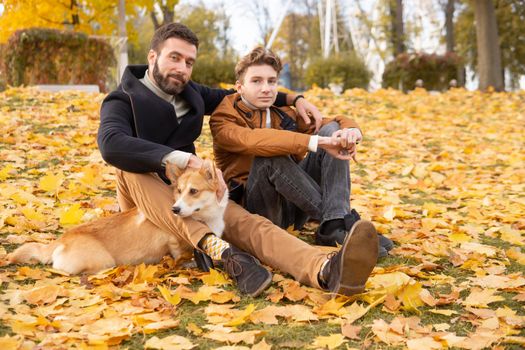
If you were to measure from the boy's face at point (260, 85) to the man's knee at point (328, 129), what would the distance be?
1.35 feet

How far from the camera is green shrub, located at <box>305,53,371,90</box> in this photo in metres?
18.7

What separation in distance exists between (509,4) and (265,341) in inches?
790

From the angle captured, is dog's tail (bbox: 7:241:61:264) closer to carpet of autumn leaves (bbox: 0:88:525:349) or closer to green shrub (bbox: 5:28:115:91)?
carpet of autumn leaves (bbox: 0:88:525:349)

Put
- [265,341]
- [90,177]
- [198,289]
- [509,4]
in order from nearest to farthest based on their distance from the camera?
1. [265,341]
2. [198,289]
3. [90,177]
4. [509,4]

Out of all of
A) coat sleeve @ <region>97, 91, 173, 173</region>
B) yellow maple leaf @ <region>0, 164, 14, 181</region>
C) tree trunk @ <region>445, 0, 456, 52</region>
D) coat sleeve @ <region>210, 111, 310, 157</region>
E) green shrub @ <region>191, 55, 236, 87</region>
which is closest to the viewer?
coat sleeve @ <region>97, 91, 173, 173</region>

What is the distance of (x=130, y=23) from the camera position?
19.8m

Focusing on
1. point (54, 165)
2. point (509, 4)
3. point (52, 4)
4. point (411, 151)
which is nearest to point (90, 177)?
point (54, 165)

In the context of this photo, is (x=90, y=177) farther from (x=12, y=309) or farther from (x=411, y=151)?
(x=411, y=151)

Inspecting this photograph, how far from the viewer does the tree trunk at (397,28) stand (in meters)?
22.0

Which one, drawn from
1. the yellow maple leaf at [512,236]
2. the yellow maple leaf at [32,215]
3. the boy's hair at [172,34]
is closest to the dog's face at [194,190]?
the boy's hair at [172,34]

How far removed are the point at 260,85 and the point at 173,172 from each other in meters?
1.02

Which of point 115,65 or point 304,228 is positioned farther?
point 115,65

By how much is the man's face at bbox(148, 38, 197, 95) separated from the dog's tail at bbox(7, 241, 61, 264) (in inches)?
48.3

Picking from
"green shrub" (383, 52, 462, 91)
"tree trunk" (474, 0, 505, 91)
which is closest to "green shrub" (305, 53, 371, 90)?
"green shrub" (383, 52, 462, 91)
